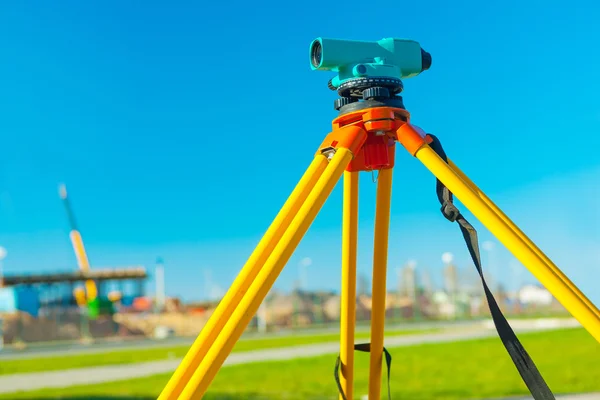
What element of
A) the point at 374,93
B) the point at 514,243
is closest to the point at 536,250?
the point at 514,243

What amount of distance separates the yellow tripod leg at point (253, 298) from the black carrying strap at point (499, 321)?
0.49 m

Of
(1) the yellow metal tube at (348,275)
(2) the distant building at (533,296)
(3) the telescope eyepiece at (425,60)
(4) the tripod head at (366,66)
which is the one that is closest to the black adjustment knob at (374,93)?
(4) the tripod head at (366,66)

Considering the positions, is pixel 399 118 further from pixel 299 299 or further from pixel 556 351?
pixel 299 299

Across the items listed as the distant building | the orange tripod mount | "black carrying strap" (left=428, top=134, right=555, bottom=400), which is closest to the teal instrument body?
the orange tripod mount

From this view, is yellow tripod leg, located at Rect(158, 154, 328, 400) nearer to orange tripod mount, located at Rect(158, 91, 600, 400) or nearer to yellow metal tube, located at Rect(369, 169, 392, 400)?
orange tripod mount, located at Rect(158, 91, 600, 400)

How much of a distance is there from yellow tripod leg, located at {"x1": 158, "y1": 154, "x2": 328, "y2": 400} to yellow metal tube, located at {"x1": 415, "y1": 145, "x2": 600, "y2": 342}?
1.50 ft

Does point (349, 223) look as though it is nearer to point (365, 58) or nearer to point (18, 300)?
point (365, 58)

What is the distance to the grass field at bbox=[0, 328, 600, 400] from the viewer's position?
350 inches

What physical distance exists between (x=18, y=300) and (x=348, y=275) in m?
52.0

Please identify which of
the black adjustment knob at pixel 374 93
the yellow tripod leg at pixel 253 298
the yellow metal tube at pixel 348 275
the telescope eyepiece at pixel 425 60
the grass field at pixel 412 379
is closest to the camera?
the yellow tripod leg at pixel 253 298

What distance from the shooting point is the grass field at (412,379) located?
8.89 m

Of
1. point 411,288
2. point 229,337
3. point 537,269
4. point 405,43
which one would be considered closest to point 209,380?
point 229,337

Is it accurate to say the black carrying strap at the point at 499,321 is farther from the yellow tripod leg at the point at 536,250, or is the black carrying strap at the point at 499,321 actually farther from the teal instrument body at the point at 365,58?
the teal instrument body at the point at 365,58

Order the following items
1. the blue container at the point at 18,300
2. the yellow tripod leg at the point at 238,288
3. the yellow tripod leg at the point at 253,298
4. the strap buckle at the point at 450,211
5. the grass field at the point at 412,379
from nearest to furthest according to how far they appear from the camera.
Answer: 1. the yellow tripod leg at the point at 253,298
2. the yellow tripod leg at the point at 238,288
3. the strap buckle at the point at 450,211
4. the grass field at the point at 412,379
5. the blue container at the point at 18,300
